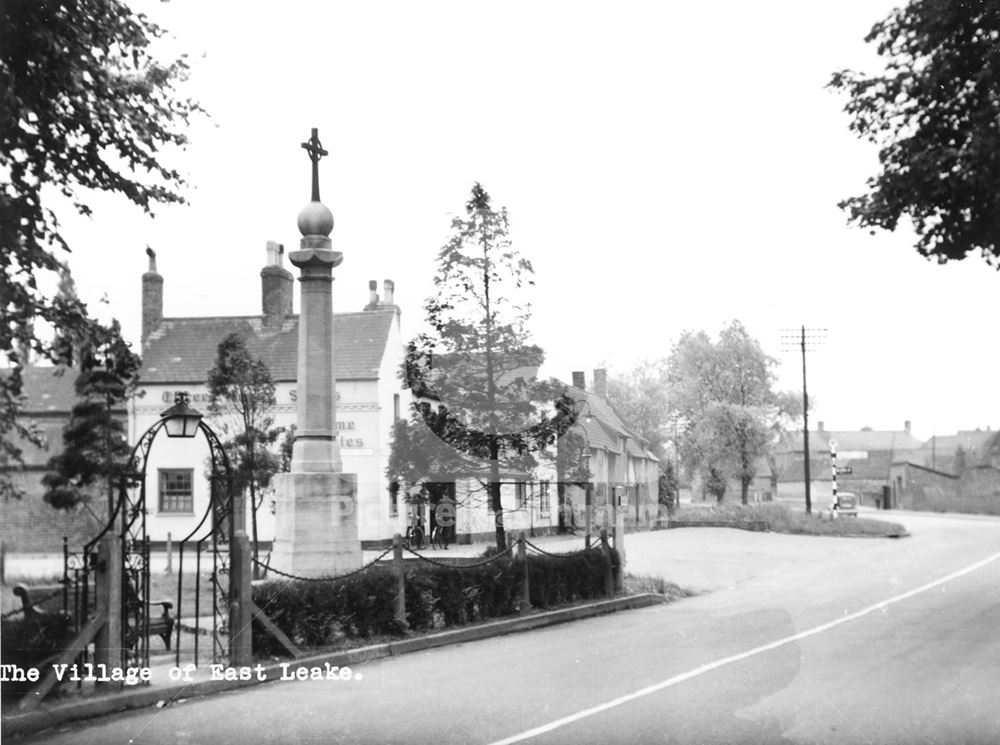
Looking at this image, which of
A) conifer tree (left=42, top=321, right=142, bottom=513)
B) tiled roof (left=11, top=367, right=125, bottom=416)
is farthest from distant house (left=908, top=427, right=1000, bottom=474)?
tiled roof (left=11, top=367, right=125, bottom=416)

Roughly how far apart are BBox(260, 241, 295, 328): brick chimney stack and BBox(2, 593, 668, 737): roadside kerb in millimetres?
4970

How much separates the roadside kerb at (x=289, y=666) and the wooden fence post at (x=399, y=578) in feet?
1.01

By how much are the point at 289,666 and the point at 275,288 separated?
5895mm

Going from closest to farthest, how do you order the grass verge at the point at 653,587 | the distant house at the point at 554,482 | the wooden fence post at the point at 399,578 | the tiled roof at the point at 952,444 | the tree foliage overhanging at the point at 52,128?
the tree foliage overhanging at the point at 52,128 < the wooden fence post at the point at 399,578 < the distant house at the point at 554,482 < the grass verge at the point at 653,587 < the tiled roof at the point at 952,444

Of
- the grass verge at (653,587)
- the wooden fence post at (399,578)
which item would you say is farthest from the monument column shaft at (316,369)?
the grass verge at (653,587)

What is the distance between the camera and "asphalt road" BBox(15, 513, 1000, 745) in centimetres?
693

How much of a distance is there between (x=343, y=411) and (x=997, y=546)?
22.2 m

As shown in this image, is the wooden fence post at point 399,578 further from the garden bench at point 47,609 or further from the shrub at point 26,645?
the shrub at point 26,645

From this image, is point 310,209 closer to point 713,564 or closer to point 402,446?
point 402,446

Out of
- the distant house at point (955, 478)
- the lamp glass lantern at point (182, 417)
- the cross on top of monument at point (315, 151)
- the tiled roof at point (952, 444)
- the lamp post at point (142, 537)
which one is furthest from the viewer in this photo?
the distant house at point (955, 478)

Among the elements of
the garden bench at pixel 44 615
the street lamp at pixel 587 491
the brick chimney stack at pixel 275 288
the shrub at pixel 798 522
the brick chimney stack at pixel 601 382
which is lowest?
the shrub at pixel 798 522

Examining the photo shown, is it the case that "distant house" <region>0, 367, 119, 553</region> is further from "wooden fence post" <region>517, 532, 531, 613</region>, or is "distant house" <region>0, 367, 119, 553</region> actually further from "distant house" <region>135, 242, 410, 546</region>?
"wooden fence post" <region>517, 532, 531, 613</region>

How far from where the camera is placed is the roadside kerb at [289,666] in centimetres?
724

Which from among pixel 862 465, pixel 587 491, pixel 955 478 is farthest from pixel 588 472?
pixel 862 465
